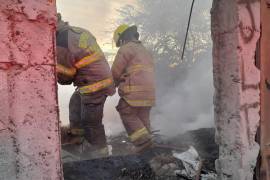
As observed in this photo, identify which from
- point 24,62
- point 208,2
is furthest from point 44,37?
point 208,2

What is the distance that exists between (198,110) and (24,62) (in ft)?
27.1

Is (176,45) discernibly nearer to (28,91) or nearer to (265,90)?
(265,90)

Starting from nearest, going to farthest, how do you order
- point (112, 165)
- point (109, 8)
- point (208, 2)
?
point (112, 165) < point (208, 2) < point (109, 8)

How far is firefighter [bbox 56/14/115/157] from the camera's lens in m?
4.75

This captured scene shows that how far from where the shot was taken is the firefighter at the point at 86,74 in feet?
15.6

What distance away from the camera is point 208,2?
1303cm

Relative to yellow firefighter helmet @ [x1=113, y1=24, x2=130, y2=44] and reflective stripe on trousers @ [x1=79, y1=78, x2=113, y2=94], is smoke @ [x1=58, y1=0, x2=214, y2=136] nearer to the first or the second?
yellow firefighter helmet @ [x1=113, y1=24, x2=130, y2=44]

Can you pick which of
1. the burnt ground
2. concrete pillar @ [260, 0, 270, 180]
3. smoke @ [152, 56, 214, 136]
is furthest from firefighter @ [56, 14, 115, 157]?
smoke @ [152, 56, 214, 136]

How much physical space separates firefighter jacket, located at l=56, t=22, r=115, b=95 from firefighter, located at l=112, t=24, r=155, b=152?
0.49m

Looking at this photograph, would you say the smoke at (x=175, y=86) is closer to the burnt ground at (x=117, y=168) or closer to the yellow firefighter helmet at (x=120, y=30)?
the yellow firefighter helmet at (x=120, y=30)

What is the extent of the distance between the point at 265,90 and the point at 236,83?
43 cm

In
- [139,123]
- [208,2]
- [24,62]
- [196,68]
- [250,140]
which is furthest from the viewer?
[208,2]

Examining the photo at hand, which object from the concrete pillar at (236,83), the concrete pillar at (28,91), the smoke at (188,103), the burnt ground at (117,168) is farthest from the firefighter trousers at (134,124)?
the concrete pillar at (28,91)

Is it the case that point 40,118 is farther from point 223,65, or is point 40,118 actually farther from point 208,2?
point 208,2
